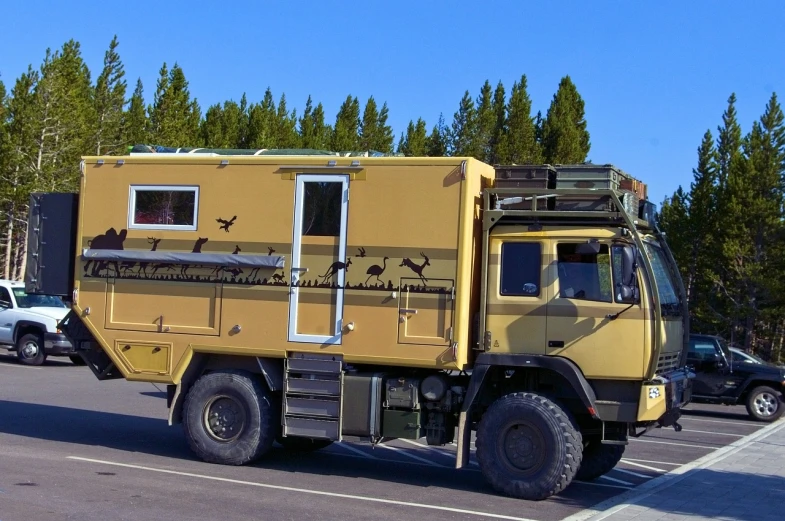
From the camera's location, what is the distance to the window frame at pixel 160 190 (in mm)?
10898

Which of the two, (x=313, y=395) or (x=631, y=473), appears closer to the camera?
(x=313, y=395)

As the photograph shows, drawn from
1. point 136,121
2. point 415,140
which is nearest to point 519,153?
point 415,140

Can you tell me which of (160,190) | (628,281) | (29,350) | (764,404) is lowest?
(764,404)

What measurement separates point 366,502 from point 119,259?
426 centimetres

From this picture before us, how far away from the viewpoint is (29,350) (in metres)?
23.3

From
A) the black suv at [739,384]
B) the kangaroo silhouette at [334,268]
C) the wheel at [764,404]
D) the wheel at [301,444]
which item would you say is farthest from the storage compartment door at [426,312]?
the wheel at [764,404]

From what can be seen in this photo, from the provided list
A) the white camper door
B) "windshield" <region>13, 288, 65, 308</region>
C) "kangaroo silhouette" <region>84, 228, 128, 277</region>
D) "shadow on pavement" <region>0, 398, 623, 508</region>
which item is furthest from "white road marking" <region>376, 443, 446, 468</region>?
"windshield" <region>13, 288, 65, 308</region>

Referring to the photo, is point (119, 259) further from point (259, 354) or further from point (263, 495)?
point (263, 495)

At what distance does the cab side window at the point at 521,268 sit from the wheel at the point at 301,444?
3486mm

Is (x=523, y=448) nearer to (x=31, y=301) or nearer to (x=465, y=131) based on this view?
(x=31, y=301)

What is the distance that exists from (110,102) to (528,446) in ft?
157

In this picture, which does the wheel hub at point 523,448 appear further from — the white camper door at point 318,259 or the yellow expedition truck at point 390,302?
the white camper door at point 318,259

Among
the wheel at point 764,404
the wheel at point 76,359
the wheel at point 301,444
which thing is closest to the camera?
the wheel at point 301,444

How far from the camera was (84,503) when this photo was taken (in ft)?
27.4
